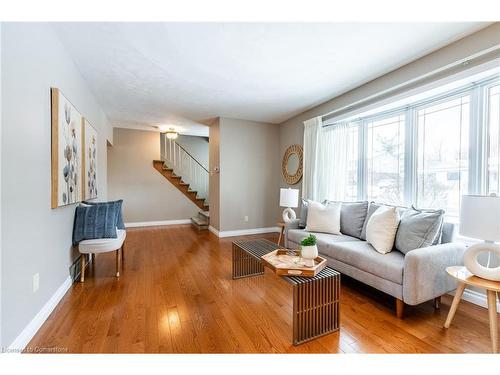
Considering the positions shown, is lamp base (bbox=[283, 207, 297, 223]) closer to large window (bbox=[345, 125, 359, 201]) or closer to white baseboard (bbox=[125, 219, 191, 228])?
large window (bbox=[345, 125, 359, 201])

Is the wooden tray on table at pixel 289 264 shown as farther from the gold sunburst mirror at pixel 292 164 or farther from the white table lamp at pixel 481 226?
the gold sunburst mirror at pixel 292 164

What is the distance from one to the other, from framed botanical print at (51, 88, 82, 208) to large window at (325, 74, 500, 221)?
11.5 feet

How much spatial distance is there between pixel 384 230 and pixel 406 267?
0.54 metres

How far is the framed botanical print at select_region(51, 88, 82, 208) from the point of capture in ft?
6.59

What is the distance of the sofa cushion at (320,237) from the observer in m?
2.76

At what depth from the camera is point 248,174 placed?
5055mm

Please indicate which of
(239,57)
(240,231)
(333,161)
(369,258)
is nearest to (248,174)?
(240,231)

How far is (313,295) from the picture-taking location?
5.51 feet

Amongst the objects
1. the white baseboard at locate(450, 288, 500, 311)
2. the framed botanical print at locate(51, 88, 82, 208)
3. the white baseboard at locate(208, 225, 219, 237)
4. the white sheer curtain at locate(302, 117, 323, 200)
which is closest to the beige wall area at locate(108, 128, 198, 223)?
the white baseboard at locate(208, 225, 219, 237)

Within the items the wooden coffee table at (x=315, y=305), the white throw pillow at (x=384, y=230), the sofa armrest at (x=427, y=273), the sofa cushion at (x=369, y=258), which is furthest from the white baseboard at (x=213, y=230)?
the sofa armrest at (x=427, y=273)

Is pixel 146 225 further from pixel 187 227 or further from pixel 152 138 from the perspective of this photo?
pixel 152 138

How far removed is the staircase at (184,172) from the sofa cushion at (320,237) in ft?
10.5

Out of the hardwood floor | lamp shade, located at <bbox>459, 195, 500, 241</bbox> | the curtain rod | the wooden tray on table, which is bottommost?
the hardwood floor

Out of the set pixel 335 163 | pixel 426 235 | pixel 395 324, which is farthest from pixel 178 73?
pixel 395 324
